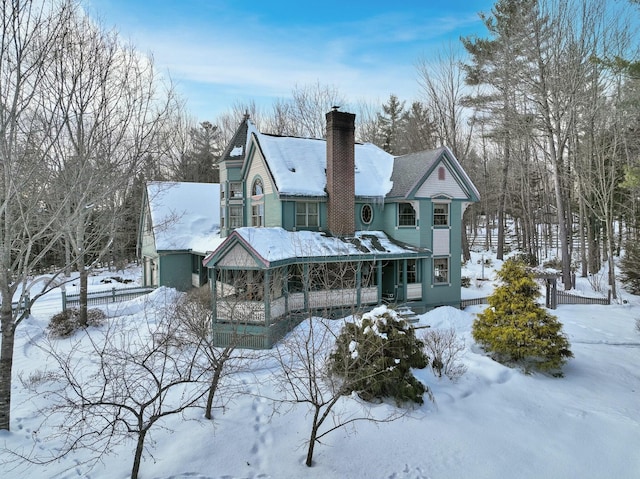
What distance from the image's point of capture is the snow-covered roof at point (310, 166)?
1833 cm

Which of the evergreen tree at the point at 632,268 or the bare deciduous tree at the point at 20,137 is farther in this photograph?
the evergreen tree at the point at 632,268

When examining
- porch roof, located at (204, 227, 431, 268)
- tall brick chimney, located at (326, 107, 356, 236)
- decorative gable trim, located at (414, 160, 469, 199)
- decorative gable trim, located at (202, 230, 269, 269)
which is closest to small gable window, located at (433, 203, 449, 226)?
decorative gable trim, located at (414, 160, 469, 199)

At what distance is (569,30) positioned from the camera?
23.3 metres

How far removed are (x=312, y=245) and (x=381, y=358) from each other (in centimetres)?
817

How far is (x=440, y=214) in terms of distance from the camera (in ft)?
64.8

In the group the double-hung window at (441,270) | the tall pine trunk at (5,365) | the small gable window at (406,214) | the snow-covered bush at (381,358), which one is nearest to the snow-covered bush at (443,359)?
the snow-covered bush at (381,358)

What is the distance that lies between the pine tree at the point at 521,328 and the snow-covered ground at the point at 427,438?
0.63 m

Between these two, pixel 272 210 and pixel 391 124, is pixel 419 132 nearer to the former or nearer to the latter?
pixel 391 124

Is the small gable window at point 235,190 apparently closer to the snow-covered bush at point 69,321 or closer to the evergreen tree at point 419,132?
the snow-covered bush at point 69,321

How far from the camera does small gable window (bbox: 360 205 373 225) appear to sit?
2002 centimetres

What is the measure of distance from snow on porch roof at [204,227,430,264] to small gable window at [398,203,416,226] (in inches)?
44.4

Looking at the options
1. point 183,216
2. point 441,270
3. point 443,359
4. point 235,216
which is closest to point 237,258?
point 235,216

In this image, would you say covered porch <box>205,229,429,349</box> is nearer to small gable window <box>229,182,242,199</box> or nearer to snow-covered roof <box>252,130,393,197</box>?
snow-covered roof <box>252,130,393,197</box>

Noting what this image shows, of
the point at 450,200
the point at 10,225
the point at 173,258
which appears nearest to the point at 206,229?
the point at 173,258
